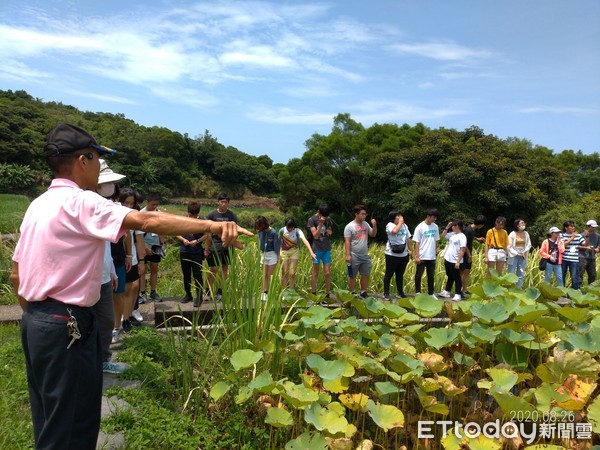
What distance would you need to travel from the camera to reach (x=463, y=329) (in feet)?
11.6

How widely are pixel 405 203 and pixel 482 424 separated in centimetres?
1469

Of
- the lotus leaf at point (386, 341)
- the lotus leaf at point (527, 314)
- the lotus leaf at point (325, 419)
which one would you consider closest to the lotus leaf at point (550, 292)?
the lotus leaf at point (527, 314)

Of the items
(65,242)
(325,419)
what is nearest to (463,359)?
(325,419)

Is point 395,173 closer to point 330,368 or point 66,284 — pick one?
point 330,368

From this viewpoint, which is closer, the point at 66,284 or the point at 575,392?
the point at 66,284

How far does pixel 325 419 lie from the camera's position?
255cm

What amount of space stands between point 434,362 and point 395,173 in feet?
54.3

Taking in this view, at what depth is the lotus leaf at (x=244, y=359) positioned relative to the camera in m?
2.91

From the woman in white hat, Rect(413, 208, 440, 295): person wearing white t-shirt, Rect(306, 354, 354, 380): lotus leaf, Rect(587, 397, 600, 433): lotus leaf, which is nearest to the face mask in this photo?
Rect(306, 354, 354, 380): lotus leaf

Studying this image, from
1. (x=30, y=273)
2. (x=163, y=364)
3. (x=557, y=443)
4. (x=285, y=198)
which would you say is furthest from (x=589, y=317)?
(x=285, y=198)

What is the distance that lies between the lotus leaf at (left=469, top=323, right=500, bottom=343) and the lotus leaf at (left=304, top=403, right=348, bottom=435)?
127 centimetres

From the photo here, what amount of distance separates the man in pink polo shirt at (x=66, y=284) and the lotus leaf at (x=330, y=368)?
52.3 inches

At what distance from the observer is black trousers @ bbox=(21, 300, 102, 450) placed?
186 centimetres

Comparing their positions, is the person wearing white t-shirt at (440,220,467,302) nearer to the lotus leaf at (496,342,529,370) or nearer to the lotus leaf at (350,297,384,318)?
the lotus leaf at (350,297,384,318)
